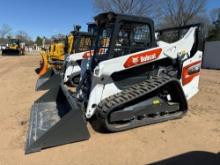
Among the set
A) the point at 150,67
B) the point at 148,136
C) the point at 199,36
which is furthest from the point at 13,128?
the point at 199,36

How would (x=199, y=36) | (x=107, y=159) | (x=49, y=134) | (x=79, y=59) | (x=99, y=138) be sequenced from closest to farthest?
(x=107, y=159) < (x=49, y=134) < (x=99, y=138) < (x=199, y=36) < (x=79, y=59)

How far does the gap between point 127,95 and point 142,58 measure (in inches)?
32.9

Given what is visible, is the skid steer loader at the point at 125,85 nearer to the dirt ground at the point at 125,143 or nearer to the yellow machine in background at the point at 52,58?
the dirt ground at the point at 125,143

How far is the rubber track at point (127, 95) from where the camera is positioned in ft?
16.5

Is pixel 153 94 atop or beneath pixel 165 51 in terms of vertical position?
beneath

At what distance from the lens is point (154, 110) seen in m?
5.68

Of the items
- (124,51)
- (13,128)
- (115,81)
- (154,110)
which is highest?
(124,51)

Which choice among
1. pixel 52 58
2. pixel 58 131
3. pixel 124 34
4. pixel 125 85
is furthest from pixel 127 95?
pixel 52 58

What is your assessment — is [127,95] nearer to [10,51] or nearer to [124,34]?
[124,34]

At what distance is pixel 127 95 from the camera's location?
5309mm

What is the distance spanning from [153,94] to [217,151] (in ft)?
5.74

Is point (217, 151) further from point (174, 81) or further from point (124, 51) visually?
point (124, 51)

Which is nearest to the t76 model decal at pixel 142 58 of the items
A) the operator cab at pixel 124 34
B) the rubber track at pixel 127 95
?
the operator cab at pixel 124 34

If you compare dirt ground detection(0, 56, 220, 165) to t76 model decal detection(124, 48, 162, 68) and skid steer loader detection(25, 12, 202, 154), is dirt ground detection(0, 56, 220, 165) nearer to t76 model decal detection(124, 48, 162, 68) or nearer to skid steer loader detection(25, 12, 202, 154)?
skid steer loader detection(25, 12, 202, 154)
